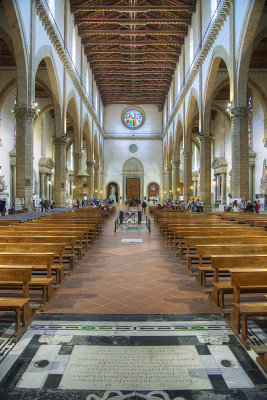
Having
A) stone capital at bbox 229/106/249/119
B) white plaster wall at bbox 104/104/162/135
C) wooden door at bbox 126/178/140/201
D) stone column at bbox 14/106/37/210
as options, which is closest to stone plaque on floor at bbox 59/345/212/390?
stone column at bbox 14/106/37/210

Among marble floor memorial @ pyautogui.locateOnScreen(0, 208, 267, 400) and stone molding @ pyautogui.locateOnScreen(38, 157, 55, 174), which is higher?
stone molding @ pyautogui.locateOnScreen(38, 157, 55, 174)

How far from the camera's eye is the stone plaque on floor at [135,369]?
2262mm

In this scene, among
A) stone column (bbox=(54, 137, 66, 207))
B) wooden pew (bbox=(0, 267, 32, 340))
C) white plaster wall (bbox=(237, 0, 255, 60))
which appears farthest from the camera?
stone column (bbox=(54, 137, 66, 207))

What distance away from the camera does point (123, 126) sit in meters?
44.3

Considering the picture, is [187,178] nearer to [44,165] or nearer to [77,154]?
[77,154]

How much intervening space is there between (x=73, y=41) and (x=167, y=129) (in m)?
18.2

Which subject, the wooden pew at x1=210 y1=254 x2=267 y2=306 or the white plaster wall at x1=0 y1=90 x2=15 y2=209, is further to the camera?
the white plaster wall at x1=0 y1=90 x2=15 y2=209

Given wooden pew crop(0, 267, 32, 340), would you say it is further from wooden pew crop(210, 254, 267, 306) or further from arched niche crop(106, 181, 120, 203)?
arched niche crop(106, 181, 120, 203)

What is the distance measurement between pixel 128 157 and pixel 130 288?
40802mm

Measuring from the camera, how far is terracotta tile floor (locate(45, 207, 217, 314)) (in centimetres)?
383

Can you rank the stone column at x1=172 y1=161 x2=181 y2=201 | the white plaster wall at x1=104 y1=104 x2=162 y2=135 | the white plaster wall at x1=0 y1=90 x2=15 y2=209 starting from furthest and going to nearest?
the white plaster wall at x1=104 y1=104 x2=162 y2=135 → the stone column at x1=172 y1=161 x2=181 y2=201 → the white plaster wall at x1=0 y1=90 x2=15 y2=209

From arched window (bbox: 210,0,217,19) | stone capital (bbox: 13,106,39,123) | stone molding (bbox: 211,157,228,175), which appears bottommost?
stone molding (bbox: 211,157,228,175)

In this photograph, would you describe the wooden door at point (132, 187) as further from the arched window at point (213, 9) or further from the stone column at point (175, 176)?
the arched window at point (213, 9)

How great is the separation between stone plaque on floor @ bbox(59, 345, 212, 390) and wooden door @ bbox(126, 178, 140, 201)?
139 feet
